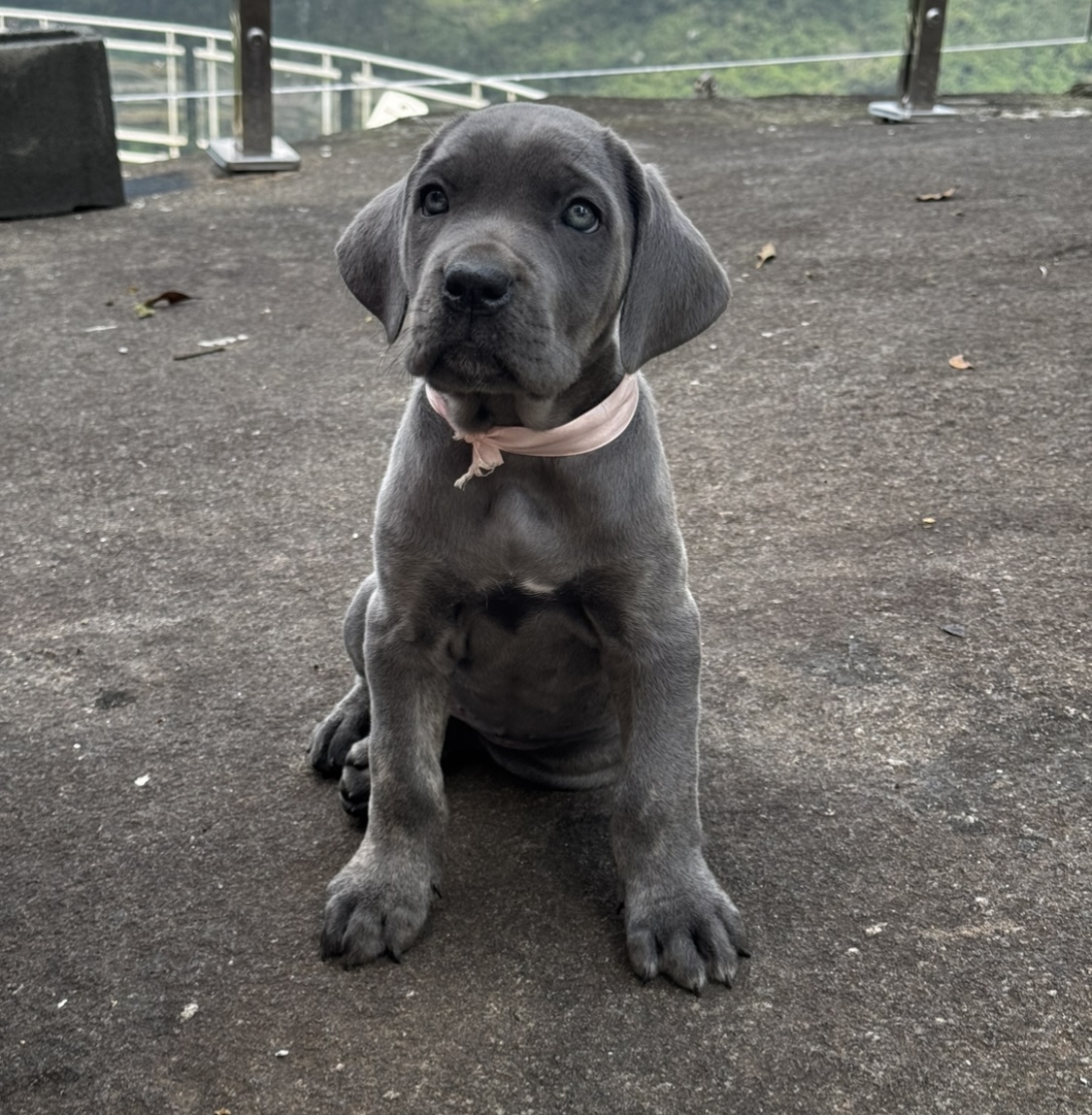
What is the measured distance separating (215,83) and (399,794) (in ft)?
30.0

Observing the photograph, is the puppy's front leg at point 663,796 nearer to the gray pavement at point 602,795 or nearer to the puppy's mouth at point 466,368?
the gray pavement at point 602,795

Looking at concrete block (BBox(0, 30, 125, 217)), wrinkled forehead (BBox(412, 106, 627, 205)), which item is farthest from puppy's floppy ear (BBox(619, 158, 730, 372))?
concrete block (BBox(0, 30, 125, 217))

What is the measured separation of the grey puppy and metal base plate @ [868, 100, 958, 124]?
904cm

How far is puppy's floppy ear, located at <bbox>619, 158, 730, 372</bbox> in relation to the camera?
11.3 ft

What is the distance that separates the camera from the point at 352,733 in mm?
4145

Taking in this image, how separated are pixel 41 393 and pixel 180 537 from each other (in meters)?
1.92

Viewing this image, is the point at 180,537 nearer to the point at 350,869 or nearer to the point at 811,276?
the point at 350,869

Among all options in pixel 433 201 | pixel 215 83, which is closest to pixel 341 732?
pixel 433 201

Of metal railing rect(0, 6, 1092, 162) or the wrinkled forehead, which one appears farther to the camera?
metal railing rect(0, 6, 1092, 162)

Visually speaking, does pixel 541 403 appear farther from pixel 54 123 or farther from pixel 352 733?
pixel 54 123

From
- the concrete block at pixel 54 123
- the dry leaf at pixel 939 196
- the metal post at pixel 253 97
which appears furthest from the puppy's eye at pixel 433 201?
the metal post at pixel 253 97

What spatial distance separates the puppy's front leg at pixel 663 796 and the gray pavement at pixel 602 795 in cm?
15

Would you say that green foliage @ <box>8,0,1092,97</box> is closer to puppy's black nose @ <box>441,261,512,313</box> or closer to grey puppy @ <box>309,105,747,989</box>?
grey puppy @ <box>309,105,747,989</box>

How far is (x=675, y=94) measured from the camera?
43.0 feet
